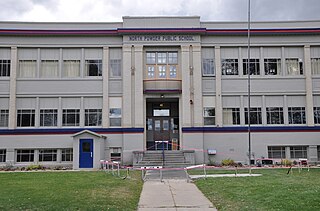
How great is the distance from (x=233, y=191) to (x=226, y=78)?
52.7ft

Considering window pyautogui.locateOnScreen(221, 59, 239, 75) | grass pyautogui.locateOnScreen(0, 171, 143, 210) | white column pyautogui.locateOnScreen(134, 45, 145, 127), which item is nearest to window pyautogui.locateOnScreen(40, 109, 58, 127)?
white column pyautogui.locateOnScreen(134, 45, 145, 127)

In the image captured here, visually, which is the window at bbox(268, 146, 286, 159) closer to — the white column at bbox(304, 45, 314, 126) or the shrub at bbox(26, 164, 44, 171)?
the white column at bbox(304, 45, 314, 126)

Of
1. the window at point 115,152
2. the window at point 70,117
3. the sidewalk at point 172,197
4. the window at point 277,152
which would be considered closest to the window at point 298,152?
the window at point 277,152

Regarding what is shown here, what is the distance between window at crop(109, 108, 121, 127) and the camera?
28219mm

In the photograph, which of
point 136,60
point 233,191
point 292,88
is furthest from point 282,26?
point 233,191

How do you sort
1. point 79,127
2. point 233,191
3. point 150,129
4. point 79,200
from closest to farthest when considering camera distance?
point 79,200
point 233,191
point 79,127
point 150,129

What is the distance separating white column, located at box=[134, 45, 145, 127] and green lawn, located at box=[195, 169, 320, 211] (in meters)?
11.8

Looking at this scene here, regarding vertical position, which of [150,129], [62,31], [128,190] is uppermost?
[62,31]

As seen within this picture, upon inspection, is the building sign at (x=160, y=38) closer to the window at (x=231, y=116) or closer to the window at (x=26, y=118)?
the window at (x=231, y=116)

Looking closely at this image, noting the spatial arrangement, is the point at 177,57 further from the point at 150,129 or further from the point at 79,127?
the point at 79,127

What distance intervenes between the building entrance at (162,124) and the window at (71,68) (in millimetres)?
6130

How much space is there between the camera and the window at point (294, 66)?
29.2 metres

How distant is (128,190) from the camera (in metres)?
14.5

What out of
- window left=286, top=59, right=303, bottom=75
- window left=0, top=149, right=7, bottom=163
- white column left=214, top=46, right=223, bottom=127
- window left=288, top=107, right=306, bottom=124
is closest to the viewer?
window left=0, top=149, right=7, bottom=163
